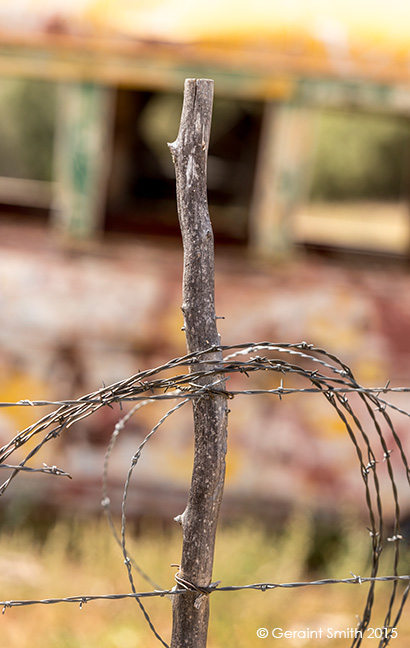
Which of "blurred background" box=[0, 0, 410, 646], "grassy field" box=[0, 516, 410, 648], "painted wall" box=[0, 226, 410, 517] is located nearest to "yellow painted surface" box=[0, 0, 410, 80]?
"blurred background" box=[0, 0, 410, 646]

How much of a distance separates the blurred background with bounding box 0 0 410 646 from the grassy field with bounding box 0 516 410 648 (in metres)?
0.15

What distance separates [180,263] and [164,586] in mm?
1680

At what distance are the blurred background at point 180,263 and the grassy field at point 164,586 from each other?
0.48 feet

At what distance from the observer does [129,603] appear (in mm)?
3484

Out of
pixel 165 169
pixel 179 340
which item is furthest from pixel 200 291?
pixel 165 169

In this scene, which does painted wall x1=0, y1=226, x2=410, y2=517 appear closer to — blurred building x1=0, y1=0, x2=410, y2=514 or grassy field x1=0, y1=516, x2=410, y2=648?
blurred building x1=0, y1=0, x2=410, y2=514

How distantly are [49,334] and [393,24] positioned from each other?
244cm

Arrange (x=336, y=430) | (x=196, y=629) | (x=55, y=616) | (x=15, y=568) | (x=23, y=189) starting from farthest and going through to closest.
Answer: (x=23, y=189)
(x=336, y=430)
(x=15, y=568)
(x=55, y=616)
(x=196, y=629)

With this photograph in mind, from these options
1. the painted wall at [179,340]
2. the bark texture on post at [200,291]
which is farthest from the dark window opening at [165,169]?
the bark texture on post at [200,291]

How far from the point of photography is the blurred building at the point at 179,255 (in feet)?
11.9

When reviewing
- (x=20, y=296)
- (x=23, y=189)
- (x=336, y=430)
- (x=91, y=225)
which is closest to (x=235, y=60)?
(x=91, y=225)

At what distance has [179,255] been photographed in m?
3.95

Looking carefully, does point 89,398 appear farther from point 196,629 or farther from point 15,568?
point 15,568

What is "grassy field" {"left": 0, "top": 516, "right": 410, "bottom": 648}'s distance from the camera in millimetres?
3250
